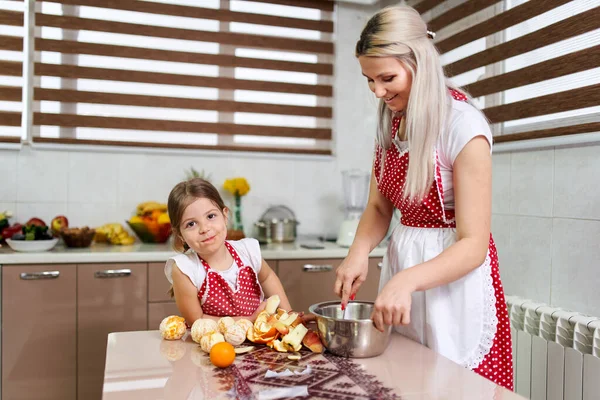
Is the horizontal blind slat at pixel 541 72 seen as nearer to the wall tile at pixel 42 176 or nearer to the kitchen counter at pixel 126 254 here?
the kitchen counter at pixel 126 254

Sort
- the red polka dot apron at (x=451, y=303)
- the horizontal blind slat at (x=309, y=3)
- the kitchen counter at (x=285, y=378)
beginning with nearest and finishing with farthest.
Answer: the kitchen counter at (x=285, y=378) < the red polka dot apron at (x=451, y=303) < the horizontal blind slat at (x=309, y=3)

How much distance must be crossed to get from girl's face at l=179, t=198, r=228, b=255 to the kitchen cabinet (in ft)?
3.56

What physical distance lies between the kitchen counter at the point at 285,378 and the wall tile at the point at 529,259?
3.50ft

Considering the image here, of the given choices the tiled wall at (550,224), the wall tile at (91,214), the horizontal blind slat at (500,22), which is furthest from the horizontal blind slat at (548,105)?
the wall tile at (91,214)

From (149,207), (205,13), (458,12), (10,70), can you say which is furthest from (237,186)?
(458,12)

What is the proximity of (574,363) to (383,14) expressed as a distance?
1230 mm

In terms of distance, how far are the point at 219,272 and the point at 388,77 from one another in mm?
710

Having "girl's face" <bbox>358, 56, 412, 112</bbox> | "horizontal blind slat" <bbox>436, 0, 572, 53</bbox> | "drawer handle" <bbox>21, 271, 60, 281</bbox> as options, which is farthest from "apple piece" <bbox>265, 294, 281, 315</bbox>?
"horizontal blind slat" <bbox>436, 0, 572, 53</bbox>

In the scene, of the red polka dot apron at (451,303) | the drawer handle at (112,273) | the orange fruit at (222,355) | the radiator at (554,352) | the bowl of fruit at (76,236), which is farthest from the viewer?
the bowl of fruit at (76,236)

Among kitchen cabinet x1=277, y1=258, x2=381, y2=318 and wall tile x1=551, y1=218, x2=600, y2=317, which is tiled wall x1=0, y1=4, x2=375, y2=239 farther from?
wall tile x1=551, y1=218, x2=600, y2=317

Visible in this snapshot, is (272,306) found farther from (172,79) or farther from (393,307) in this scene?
(172,79)

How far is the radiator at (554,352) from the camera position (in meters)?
1.70

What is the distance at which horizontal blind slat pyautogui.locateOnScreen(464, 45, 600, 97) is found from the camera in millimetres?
1877

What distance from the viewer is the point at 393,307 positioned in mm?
1076
